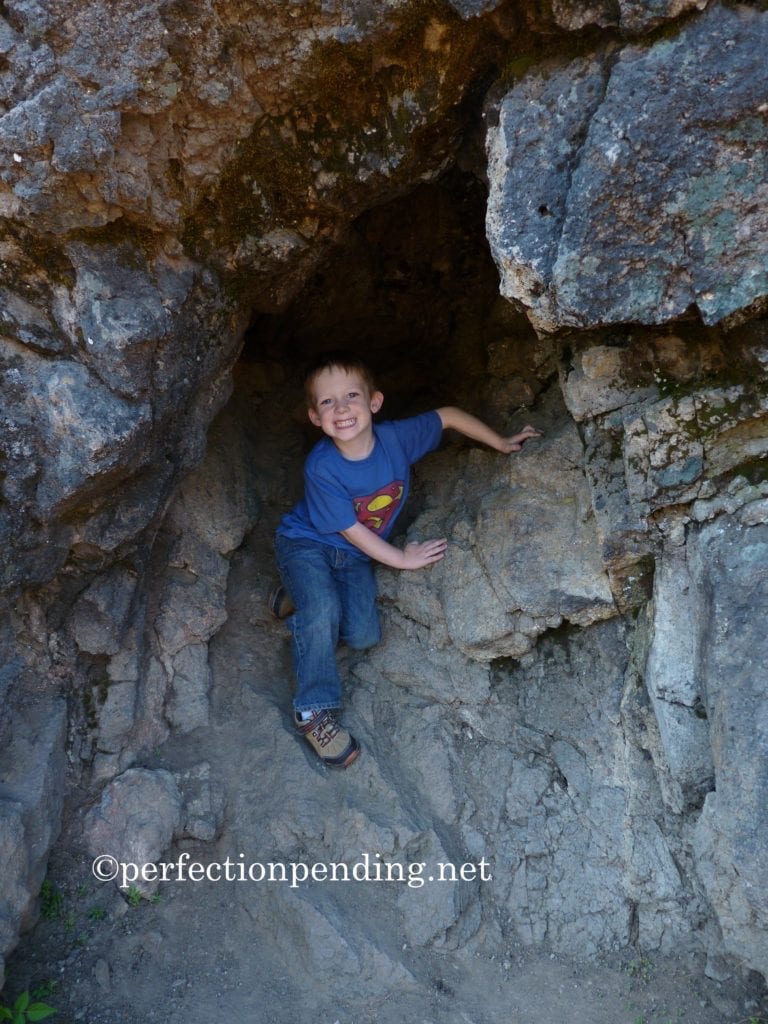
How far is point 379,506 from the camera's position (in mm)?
2928

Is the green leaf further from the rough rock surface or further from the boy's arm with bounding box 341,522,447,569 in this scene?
the rough rock surface

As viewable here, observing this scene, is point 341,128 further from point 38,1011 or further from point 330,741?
point 38,1011

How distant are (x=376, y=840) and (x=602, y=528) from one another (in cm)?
123

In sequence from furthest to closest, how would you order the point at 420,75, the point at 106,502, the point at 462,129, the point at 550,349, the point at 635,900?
the point at 550,349
the point at 635,900
the point at 106,502
the point at 462,129
the point at 420,75

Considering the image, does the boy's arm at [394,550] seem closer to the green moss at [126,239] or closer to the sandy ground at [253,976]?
the sandy ground at [253,976]

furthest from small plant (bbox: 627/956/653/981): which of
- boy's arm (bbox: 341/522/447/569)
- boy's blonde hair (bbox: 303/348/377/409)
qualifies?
boy's blonde hair (bbox: 303/348/377/409)

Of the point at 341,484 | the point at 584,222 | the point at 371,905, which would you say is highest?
the point at 584,222

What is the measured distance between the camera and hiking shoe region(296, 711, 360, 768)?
2.66m

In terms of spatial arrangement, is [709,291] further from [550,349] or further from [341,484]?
[341,484]

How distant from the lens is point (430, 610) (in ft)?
9.02

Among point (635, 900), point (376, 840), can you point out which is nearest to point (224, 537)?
point (376, 840)

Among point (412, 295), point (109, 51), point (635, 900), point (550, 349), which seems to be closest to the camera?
point (109, 51)

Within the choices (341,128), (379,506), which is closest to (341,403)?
(379,506)

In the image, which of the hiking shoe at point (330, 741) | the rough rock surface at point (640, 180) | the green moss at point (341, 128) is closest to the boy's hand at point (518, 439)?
the rough rock surface at point (640, 180)
